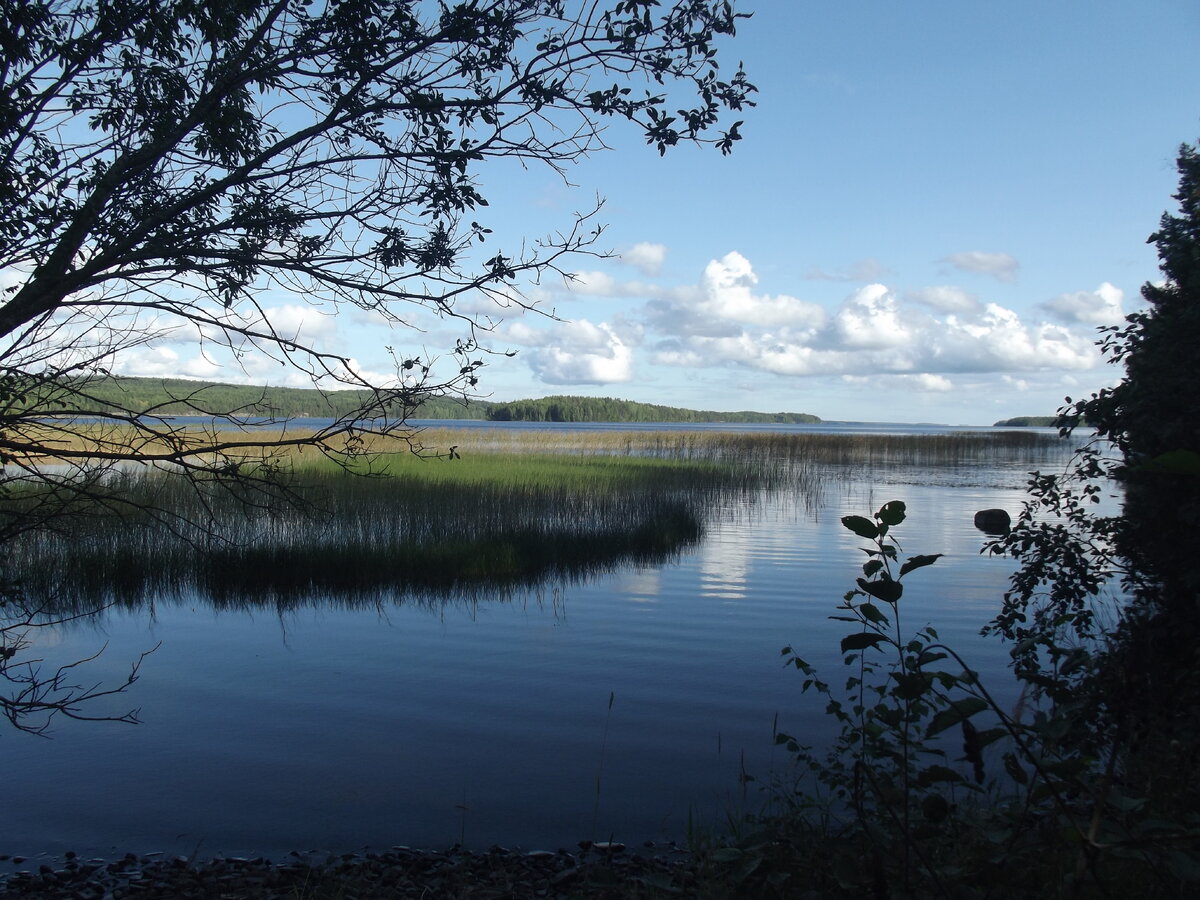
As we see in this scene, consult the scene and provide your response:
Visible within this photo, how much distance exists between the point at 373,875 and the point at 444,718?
2432 millimetres

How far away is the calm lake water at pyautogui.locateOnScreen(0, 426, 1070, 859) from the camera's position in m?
4.81

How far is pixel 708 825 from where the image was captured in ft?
15.2

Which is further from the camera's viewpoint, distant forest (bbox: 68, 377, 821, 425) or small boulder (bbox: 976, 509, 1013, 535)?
small boulder (bbox: 976, 509, 1013, 535)

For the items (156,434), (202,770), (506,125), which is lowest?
(202,770)

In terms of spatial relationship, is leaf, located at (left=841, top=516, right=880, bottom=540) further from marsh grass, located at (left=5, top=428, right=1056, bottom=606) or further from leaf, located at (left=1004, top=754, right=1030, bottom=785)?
marsh grass, located at (left=5, top=428, right=1056, bottom=606)

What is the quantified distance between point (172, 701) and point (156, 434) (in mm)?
4085

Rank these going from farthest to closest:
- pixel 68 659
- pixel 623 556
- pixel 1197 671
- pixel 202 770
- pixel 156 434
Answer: pixel 623 556
pixel 68 659
pixel 202 770
pixel 1197 671
pixel 156 434

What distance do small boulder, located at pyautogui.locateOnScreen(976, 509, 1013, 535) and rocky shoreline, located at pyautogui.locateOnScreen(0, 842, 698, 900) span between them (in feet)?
45.6

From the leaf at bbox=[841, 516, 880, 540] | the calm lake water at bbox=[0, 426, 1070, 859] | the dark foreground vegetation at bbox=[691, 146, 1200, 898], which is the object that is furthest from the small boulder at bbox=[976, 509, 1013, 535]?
the leaf at bbox=[841, 516, 880, 540]

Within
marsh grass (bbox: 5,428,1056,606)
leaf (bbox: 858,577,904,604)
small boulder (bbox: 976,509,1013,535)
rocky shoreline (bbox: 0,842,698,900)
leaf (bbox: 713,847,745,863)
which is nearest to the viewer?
leaf (bbox: 858,577,904,604)

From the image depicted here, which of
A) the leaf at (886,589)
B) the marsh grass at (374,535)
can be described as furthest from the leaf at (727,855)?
the marsh grass at (374,535)

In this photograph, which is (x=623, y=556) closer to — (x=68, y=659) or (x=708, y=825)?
(x=68, y=659)

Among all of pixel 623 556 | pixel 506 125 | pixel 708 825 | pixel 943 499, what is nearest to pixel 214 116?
pixel 506 125

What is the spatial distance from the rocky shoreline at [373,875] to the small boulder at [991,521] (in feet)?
45.6
